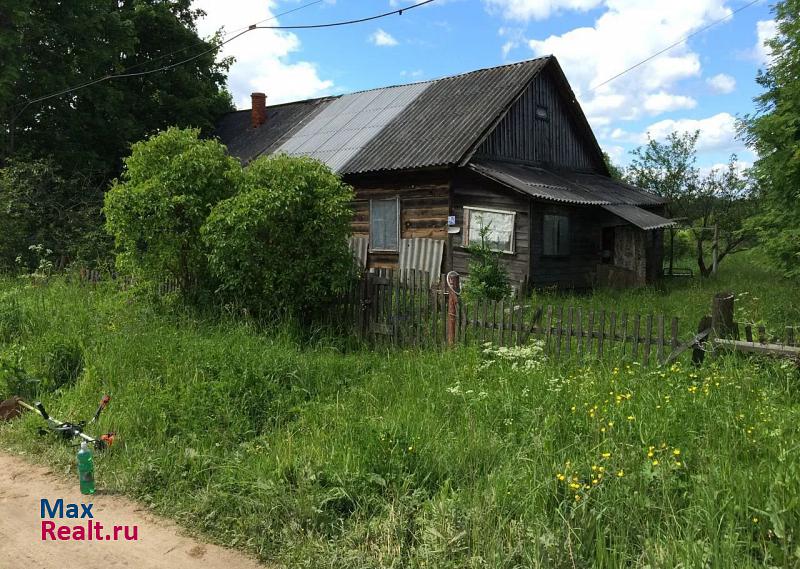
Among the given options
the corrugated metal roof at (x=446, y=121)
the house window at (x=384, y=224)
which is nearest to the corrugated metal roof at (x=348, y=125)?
the corrugated metal roof at (x=446, y=121)

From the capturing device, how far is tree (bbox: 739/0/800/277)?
29.7ft

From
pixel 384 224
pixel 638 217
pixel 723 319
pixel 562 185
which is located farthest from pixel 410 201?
pixel 723 319

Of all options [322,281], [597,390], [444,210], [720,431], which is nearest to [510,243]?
[444,210]

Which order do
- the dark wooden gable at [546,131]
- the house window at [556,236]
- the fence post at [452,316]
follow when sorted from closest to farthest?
1. the fence post at [452,316]
2. the house window at [556,236]
3. the dark wooden gable at [546,131]

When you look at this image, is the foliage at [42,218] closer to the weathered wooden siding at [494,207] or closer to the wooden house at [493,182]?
the wooden house at [493,182]

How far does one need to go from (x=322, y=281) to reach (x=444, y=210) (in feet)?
23.7

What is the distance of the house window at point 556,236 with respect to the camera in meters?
14.3

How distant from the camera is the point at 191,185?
8172mm

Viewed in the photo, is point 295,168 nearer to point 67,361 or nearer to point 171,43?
point 67,361

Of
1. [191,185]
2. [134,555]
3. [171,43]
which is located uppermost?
[171,43]

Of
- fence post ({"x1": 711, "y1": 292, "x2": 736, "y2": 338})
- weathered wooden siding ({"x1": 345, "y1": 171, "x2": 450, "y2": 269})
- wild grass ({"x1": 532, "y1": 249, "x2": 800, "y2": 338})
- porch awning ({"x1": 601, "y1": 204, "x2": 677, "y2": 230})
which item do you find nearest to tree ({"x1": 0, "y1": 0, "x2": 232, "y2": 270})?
weathered wooden siding ({"x1": 345, "y1": 171, "x2": 450, "y2": 269})

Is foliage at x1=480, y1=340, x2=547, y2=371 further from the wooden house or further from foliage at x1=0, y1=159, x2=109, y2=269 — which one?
foliage at x1=0, y1=159, x2=109, y2=269

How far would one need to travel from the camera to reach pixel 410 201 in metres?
15.1

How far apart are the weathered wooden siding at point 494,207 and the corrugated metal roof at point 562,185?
1.30 feet
